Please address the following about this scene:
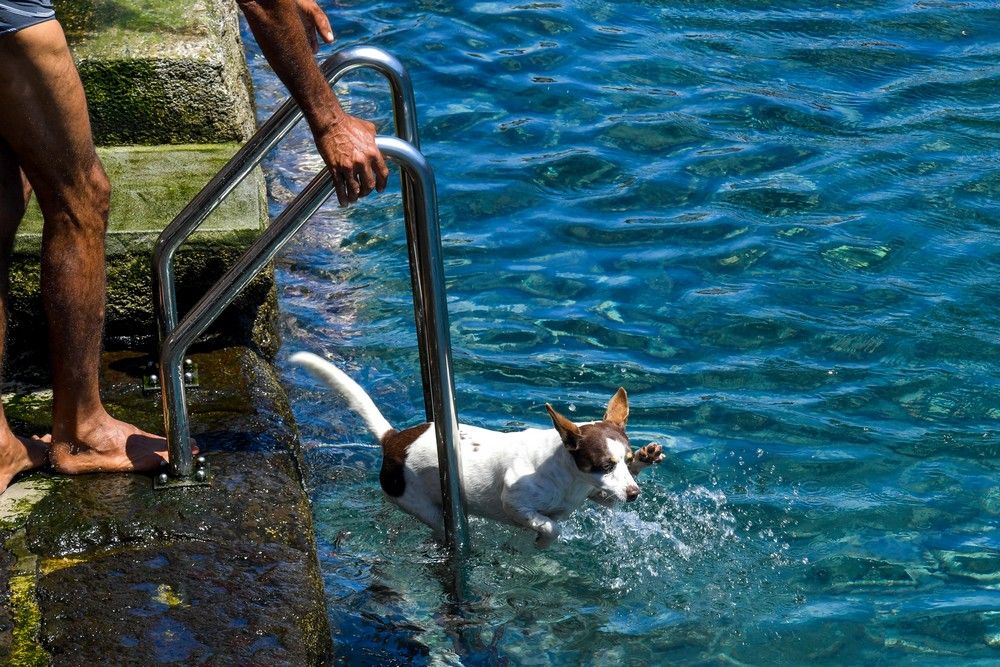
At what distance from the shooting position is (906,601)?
4.24 metres

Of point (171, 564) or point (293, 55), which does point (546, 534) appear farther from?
point (293, 55)

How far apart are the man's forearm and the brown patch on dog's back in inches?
51.9

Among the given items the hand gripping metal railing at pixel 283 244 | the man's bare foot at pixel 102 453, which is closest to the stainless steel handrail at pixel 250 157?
the hand gripping metal railing at pixel 283 244

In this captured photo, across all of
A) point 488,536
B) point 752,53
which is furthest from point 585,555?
point 752,53

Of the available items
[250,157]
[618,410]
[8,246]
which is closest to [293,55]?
[250,157]

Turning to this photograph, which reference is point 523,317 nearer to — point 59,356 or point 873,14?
point 59,356

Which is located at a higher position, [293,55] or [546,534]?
[293,55]

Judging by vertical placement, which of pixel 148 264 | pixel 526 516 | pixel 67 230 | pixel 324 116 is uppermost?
pixel 324 116

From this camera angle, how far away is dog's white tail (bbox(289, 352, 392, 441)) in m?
4.26

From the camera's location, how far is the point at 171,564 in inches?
134

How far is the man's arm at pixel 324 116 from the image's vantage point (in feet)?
10.9

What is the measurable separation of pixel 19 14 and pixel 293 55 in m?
0.70

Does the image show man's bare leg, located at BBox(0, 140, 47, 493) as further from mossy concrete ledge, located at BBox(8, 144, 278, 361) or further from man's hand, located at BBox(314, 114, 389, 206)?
man's hand, located at BBox(314, 114, 389, 206)

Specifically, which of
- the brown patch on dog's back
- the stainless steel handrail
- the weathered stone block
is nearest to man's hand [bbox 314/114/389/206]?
the stainless steel handrail
